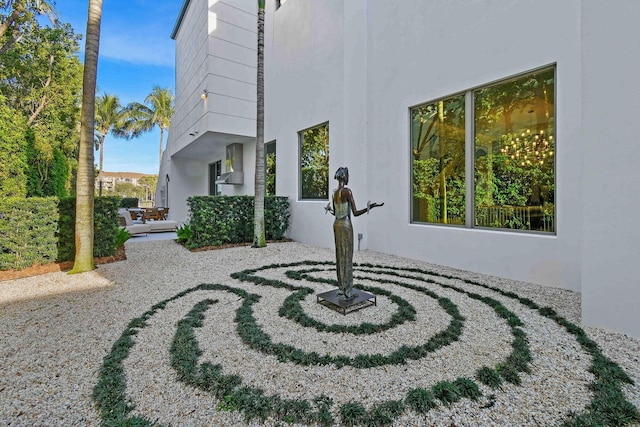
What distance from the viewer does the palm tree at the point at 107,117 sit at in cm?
2631

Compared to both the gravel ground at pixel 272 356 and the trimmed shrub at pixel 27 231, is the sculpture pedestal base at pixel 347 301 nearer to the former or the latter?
the gravel ground at pixel 272 356

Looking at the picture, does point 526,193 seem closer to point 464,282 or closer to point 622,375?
point 464,282

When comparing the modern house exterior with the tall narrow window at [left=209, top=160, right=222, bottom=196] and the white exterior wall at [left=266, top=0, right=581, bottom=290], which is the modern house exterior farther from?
the tall narrow window at [left=209, top=160, right=222, bottom=196]

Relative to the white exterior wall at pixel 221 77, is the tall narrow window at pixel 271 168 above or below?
below

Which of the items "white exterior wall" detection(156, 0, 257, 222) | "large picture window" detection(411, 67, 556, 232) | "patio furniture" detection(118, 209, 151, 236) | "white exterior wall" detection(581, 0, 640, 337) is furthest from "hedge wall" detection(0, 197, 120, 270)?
"white exterior wall" detection(581, 0, 640, 337)

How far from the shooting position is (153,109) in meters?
30.0

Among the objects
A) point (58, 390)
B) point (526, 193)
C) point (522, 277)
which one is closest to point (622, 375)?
point (522, 277)

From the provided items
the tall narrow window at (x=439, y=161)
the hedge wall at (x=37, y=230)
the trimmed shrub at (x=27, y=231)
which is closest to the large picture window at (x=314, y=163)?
the tall narrow window at (x=439, y=161)

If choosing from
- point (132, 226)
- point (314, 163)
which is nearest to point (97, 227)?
point (132, 226)

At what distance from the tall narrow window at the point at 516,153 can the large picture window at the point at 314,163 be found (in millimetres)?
4200

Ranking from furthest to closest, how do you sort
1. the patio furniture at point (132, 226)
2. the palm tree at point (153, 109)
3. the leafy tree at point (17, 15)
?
the palm tree at point (153, 109), the patio furniture at point (132, 226), the leafy tree at point (17, 15)

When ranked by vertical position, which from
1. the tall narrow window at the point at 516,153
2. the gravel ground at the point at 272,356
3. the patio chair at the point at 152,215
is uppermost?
the tall narrow window at the point at 516,153

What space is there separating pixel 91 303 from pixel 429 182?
6531 mm

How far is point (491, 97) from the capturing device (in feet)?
18.3
